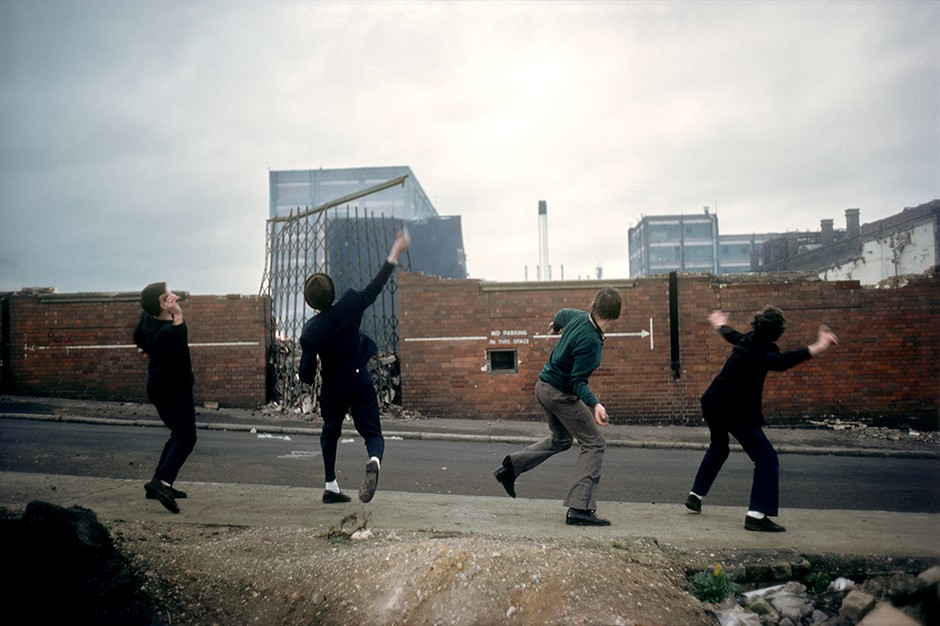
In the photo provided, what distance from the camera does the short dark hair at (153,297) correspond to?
5.32m

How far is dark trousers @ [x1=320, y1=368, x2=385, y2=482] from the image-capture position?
546cm

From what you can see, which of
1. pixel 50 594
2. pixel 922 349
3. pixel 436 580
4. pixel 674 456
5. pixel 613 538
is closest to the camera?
pixel 50 594

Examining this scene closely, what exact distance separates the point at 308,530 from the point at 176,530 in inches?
36.4

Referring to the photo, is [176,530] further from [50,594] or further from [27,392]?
[27,392]

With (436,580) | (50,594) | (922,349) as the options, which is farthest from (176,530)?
(922,349)

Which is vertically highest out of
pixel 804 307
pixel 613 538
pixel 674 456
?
pixel 804 307

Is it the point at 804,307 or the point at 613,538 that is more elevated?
the point at 804,307

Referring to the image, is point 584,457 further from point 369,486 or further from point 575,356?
point 369,486

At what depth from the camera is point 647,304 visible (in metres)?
13.9

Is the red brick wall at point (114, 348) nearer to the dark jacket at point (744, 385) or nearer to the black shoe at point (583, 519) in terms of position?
the black shoe at point (583, 519)

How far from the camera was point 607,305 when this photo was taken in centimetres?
526

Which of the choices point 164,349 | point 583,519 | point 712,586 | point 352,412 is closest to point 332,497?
point 352,412

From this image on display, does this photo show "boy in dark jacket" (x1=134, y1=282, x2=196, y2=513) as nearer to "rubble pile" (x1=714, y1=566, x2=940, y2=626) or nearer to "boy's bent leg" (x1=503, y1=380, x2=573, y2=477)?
"boy's bent leg" (x1=503, y1=380, x2=573, y2=477)

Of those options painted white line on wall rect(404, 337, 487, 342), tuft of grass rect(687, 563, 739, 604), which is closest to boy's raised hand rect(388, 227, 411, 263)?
tuft of grass rect(687, 563, 739, 604)
